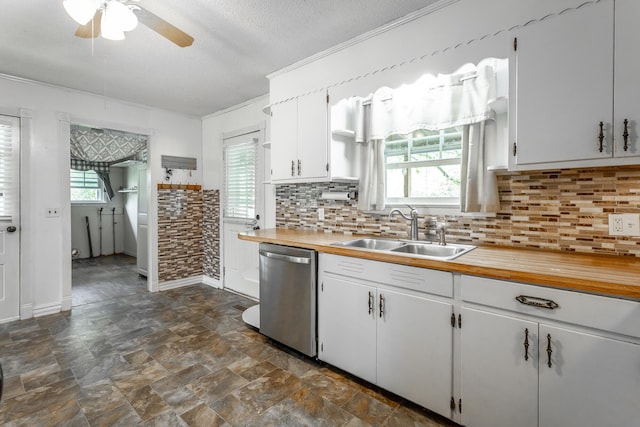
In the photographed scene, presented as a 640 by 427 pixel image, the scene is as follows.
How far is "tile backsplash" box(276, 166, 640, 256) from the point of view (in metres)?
1.74

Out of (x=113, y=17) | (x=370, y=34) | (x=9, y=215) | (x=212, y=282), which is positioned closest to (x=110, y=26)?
(x=113, y=17)

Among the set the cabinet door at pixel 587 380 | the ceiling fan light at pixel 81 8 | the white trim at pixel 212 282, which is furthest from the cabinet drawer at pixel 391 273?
the white trim at pixel 212 282

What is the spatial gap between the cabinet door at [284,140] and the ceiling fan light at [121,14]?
1.42 meters

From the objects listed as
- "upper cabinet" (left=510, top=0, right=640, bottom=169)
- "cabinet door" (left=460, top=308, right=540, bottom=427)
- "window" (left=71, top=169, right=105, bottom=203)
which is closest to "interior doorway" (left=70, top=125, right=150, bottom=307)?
"window" (left=71, top=169, right=105, bottom=203)

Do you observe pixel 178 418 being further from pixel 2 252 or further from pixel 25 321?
pixel 2 252

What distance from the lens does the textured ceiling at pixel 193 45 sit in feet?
6.95

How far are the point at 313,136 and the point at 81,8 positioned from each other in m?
1.65

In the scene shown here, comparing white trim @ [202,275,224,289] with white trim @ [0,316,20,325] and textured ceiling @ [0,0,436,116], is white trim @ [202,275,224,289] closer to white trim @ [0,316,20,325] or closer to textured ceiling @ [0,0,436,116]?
white trim @ [0,316,20,325]

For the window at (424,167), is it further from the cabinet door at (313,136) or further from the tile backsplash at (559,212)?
the cabinet door at (313,136)

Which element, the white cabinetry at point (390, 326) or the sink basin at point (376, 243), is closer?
the white cabinetry at point (390, 326)

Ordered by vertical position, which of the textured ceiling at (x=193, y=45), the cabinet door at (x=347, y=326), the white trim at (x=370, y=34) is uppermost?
the textured ceiling at (x=193, y=45)

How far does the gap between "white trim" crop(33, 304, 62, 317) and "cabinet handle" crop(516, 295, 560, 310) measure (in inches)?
172

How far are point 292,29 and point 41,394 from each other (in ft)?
9.81

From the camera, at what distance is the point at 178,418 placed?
182cm
